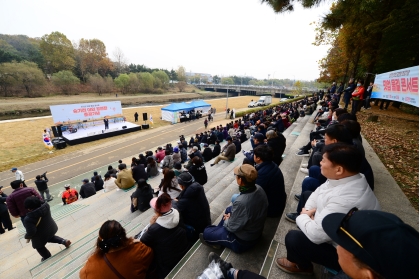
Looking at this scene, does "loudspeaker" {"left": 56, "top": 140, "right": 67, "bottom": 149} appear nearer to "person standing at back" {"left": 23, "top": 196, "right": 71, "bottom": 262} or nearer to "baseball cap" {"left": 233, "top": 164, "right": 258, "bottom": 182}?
"person standing at back" {"left": 23, "top": 196, "right": 71, "bottom": 262}

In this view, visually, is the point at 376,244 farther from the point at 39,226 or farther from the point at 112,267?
the point at 39,226

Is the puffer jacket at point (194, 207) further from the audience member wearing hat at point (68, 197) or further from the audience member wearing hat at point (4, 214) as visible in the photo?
the audience member wearing hat at point (68, 197)

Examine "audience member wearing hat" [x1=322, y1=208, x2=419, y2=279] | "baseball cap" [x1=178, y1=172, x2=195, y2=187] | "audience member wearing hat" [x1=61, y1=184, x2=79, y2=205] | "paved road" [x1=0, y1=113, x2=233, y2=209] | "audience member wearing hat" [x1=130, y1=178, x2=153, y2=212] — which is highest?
"audience member wearing hat" [x1=322, y1=208, x2=419, y2=279]

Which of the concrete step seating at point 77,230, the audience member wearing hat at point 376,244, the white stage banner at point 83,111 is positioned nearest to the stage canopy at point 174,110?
the white stage banner at point 83,111

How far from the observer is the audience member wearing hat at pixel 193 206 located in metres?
3.15

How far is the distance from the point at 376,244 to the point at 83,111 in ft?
79.5

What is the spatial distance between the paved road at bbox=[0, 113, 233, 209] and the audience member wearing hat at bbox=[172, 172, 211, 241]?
9.07 m

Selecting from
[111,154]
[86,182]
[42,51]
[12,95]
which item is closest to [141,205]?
[86,182]

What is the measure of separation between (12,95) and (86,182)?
4911 centimetres

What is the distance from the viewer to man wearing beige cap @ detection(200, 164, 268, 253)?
242 cm

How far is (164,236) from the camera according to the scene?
244 cm

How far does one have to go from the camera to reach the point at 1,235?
18.8 feet

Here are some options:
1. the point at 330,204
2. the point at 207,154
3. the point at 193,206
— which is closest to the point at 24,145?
the point at 207,154

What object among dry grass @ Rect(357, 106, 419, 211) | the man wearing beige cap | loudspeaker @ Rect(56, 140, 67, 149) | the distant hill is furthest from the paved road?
the distant hill
